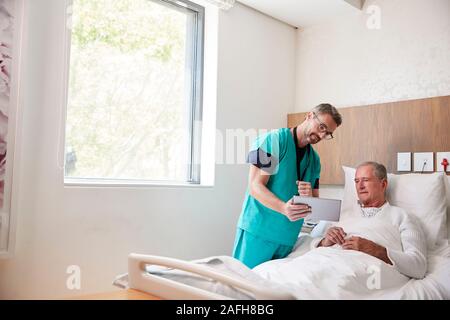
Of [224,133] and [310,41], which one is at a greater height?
[310,41]

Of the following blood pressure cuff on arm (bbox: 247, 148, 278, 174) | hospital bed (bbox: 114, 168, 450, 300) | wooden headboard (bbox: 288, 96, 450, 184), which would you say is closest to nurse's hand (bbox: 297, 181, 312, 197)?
blood pressure cuff on arm (bbox: 247, 148, 278, 174)

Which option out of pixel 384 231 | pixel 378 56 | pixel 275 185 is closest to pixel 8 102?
pixel 275 185

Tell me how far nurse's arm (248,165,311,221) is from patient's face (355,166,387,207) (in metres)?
0.53

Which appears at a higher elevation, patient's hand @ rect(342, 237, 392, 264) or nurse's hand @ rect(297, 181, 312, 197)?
nurse's hand @ rect(297, 181, 312, 197)

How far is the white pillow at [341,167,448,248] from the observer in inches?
84.8

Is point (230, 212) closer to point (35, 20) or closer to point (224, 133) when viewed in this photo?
point (224, 133)

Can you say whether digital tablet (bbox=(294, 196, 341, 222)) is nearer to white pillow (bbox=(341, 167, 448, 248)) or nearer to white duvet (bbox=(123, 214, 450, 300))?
white duvet (bbox=(123, 214, 450, 300))

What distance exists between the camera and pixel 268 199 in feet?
6.49

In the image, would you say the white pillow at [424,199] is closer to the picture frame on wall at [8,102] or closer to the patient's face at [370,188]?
the patient's face at [370,188]

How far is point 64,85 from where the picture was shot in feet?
6.37

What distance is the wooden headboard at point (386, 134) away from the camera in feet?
7.87
